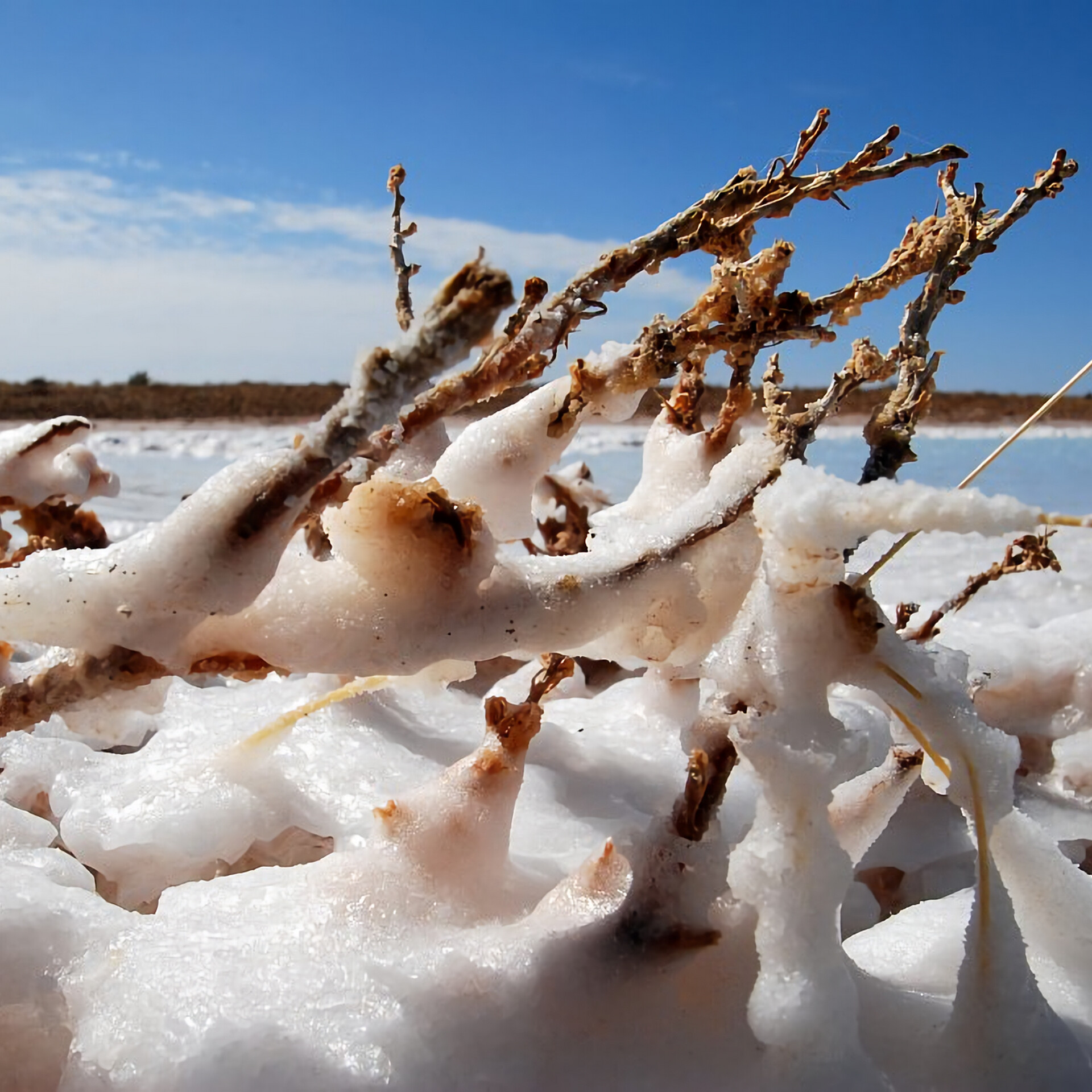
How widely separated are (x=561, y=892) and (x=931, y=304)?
27.7 inches

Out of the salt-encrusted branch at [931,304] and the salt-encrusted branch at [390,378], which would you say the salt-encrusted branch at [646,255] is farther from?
the salt-encrusted branch at [931,304]

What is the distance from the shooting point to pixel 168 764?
137 centimetres

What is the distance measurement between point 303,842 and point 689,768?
620 mm

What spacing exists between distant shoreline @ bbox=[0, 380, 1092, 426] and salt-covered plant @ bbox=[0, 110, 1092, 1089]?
873cm

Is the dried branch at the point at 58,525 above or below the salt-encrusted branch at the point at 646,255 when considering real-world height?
below

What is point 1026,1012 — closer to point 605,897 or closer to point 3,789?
point 605,897

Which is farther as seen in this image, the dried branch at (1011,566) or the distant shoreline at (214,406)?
the distant shoreline at (214,406)

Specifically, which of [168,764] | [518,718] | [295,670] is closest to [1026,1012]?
[518,718]

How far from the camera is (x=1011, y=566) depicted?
145cm

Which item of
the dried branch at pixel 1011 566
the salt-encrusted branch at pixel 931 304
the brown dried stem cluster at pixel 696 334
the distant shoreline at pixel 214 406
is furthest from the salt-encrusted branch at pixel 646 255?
the distant shoreline at pixel 214 406

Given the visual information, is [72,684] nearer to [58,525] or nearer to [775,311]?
[775,311]

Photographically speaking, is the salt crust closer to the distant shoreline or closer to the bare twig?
the bare twig

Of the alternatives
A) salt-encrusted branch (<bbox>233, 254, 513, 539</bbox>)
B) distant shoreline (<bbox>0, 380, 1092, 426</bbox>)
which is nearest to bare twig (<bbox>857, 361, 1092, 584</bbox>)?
salt-encrusted branch (<bbox>233, 254, 513, 539</bbox>)

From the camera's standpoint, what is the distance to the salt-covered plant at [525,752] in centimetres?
82
